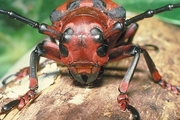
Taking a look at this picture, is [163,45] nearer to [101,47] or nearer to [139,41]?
[139,41]

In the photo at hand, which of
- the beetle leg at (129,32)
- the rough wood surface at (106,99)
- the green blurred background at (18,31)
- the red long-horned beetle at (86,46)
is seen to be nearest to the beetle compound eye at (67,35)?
the red long-horned beetle at (86,46)

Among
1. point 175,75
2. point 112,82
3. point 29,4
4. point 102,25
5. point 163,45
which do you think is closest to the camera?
point 102,25

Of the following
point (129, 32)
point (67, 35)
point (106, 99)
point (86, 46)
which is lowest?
point (106, 99)

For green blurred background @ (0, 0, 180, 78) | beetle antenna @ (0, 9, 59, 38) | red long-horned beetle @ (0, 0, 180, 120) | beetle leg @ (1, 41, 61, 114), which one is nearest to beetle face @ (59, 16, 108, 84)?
red long-horned beetle @ (0, 0, 180, 120)

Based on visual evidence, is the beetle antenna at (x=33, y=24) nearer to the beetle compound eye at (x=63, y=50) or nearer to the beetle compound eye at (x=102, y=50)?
the beetle compound eye at (x=63, y=50)

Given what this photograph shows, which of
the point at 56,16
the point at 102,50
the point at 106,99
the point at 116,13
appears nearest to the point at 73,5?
the point at 56,16

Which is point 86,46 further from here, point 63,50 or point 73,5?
point 73,5

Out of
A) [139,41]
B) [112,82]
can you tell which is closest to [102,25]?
[112,82]
